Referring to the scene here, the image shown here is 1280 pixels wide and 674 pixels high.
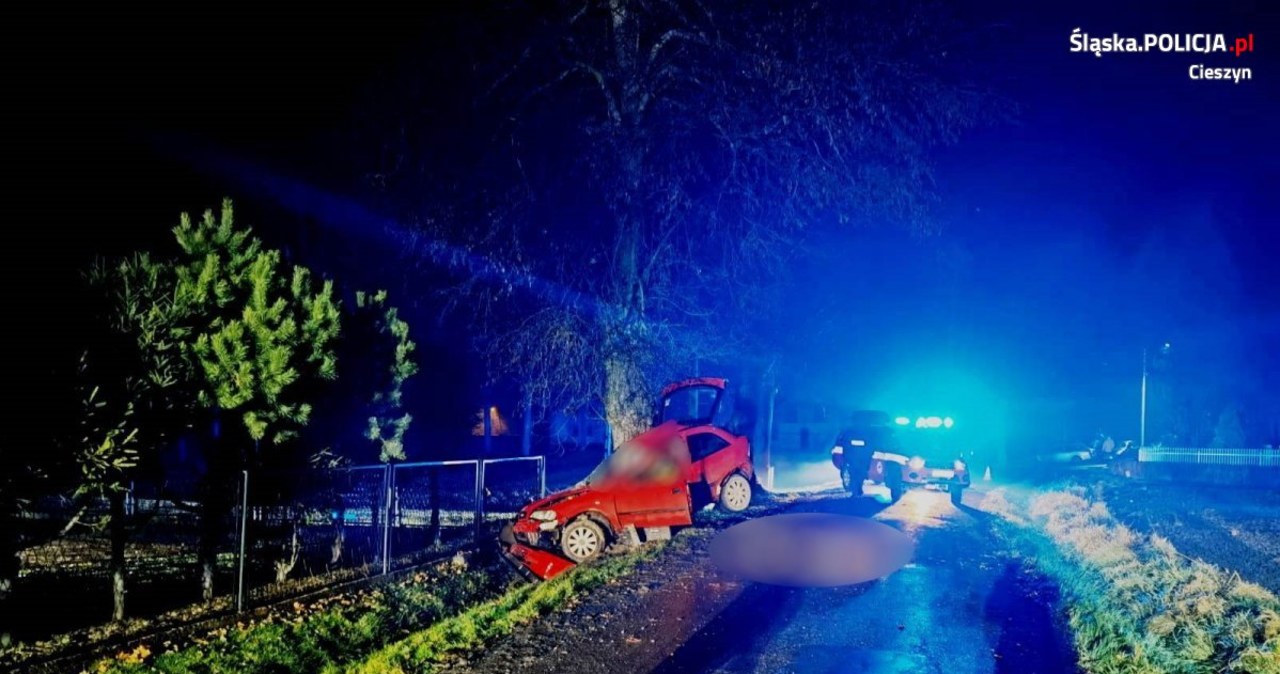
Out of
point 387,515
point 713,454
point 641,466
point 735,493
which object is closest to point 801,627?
point 641,466

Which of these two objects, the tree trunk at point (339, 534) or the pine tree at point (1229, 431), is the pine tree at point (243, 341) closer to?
the tree trunk at point (339, 534)

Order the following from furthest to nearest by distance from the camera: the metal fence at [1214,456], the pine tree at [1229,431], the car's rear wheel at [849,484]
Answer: the pine tree at [1229,431]
the metal fence at [1214,456]
the car's rear wheel at [849,484]

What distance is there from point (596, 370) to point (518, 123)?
185 inches

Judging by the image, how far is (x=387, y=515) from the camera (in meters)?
9.60

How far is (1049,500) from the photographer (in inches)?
582

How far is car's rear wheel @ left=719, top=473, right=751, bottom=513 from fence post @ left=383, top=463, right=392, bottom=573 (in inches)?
212

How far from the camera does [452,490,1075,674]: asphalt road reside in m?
5.93

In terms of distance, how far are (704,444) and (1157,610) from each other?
6.75 meters

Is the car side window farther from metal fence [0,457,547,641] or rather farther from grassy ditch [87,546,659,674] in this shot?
metal fence [0,457,547,641]

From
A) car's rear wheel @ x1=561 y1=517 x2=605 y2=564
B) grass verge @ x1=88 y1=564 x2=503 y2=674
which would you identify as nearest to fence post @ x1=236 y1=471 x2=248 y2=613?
grass verge @ x1=88 y1=564 x2=503 y2=674

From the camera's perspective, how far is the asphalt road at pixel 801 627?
593 centimetres

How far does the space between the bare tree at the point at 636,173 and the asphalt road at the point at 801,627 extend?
5.69 m

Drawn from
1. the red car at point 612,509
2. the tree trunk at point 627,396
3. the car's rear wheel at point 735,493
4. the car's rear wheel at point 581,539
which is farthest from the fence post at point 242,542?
the car's rear wheel at point 735,493

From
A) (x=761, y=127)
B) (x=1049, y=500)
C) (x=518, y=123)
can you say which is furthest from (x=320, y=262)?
(x=1049, y=500)
